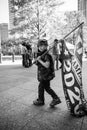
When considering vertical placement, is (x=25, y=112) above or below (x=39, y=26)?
below

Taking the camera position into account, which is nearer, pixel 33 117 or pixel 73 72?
pixel 73 72

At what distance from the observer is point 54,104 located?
11.4 feet

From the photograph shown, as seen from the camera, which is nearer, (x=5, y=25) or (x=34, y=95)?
(x=34, y=95)

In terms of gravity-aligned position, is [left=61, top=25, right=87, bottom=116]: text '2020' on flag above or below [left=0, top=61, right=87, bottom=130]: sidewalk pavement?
above

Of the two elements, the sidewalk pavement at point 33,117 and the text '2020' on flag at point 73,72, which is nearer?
the sidewalk pavement at point 33,117

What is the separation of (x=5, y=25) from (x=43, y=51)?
20847 cm

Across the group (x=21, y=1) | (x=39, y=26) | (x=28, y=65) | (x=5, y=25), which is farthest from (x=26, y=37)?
(x=5, y=25)

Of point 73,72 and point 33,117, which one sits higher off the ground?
point 73,72

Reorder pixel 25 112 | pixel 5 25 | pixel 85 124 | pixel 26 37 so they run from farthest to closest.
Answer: pixel 5 25 → pixel 26 37 → pixel 25 112 → pixel 85 124

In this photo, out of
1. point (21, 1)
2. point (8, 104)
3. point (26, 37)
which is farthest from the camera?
point (26, 37)

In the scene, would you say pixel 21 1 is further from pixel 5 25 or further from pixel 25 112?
pixel 5 25

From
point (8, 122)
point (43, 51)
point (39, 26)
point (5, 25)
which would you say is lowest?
point (8, 122)

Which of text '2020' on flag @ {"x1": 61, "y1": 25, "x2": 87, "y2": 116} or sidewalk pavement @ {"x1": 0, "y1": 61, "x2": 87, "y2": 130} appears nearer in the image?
sidewalk pavement @ {"x1": 0, "y1": 61, "x2": 87, "y2": 130}

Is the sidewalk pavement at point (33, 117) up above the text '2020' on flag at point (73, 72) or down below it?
below
